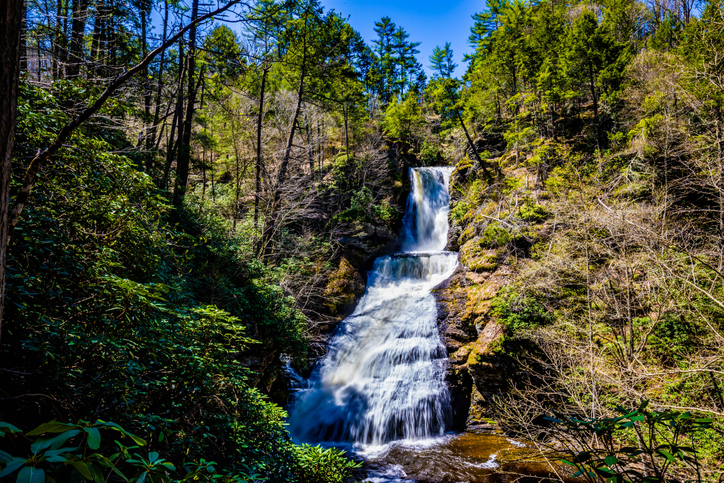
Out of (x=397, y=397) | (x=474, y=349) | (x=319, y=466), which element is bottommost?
(x=397, y=397)

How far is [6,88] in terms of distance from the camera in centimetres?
158

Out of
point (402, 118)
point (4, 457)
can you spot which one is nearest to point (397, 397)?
point (4, 457)

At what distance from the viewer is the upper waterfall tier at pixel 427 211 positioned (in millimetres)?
19562

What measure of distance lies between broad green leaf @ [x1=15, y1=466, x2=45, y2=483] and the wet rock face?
1032 cm

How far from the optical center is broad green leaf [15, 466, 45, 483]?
2.61ft

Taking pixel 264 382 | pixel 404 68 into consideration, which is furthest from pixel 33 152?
pixel 404 68

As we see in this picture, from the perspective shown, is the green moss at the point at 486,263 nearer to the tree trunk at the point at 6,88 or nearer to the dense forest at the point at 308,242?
the dense forest at the point at 308,242

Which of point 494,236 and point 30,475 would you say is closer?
point 30,475

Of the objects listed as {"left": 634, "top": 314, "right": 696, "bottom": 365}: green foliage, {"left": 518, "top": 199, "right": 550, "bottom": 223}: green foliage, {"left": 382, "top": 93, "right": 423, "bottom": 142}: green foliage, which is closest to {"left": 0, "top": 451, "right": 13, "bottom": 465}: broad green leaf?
{"left": 634, "top": 314, "right": 696, "bottom": 365}: green foliage

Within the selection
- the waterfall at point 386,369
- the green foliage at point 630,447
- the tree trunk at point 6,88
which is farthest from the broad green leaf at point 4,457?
the waterfall at point 386,369

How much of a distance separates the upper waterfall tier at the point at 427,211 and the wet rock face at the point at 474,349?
658 cm

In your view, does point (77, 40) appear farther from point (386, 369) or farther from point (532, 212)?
point (532, 212)

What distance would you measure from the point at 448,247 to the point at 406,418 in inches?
390

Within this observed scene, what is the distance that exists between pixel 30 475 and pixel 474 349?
35.5 feet
